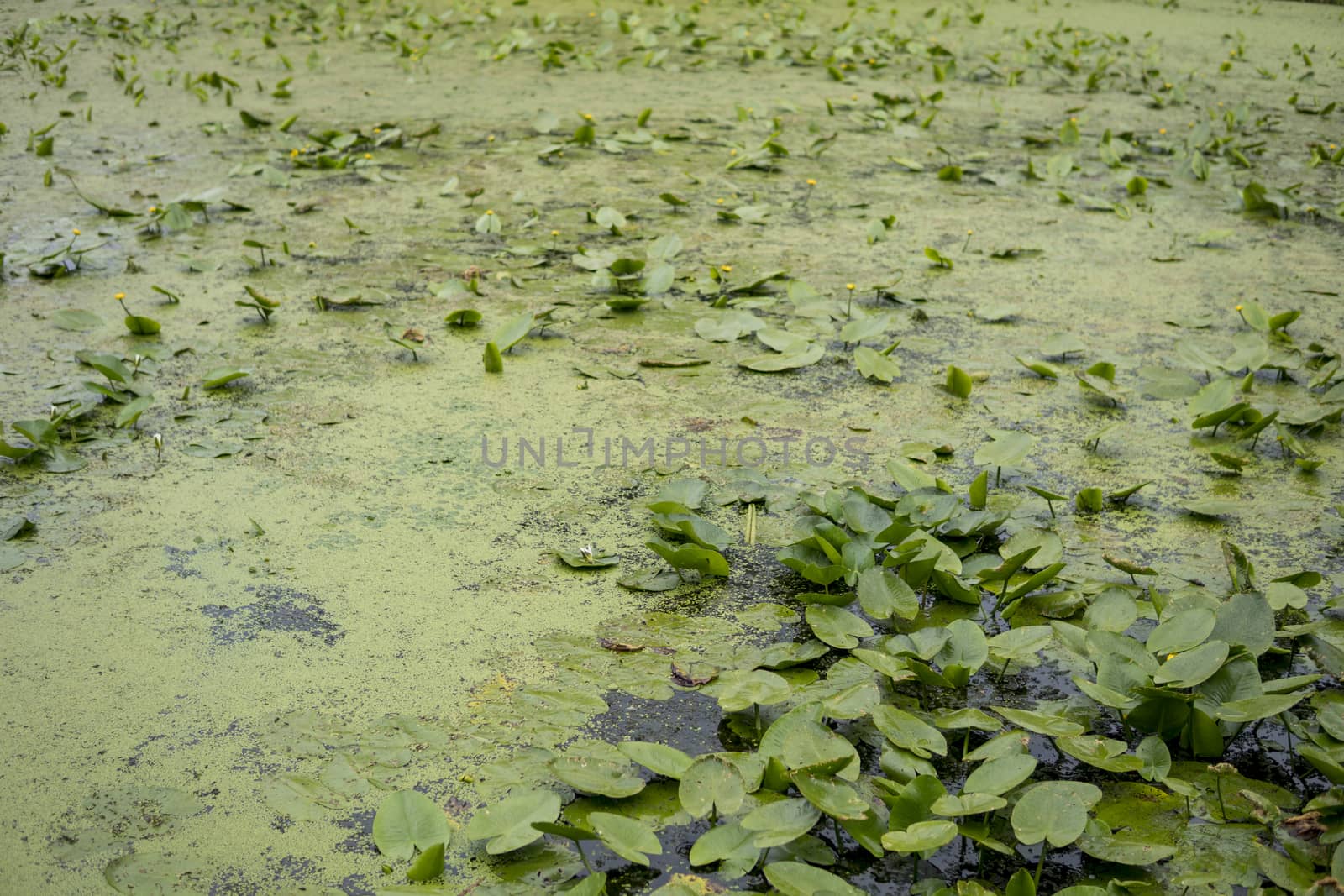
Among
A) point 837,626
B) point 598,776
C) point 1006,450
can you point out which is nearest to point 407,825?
point 598,776

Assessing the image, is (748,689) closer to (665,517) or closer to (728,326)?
(665,517)

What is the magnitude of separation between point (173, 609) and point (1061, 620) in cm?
105

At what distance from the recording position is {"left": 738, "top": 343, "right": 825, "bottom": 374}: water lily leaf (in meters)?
1.83

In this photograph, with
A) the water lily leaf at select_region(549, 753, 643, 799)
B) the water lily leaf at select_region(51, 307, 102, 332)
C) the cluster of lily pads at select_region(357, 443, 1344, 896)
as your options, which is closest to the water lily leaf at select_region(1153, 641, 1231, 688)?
Result: the cluster of lily pads at select_region(357, 443, 1344, 896)

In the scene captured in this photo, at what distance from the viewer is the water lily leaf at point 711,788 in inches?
35.9

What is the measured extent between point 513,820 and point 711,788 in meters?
0.18

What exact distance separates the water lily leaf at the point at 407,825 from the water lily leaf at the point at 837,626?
0.37 meters

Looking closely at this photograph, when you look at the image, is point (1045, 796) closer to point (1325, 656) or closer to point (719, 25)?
point (1325, 656)

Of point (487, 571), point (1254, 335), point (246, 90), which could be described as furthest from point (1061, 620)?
point (246, 90)

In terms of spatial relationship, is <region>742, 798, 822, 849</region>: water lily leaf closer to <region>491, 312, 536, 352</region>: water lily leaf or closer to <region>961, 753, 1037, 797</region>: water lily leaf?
<region>961, 753, 1037, 797</region>: water lily leaf

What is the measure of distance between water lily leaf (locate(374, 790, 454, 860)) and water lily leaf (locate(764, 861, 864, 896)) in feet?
0.67

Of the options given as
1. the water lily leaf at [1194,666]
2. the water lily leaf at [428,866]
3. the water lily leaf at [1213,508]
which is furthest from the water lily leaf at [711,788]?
the water lily leaf at [1213,508]

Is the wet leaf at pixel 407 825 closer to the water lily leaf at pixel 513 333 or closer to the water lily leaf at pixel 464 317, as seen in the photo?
the water lily leaf at pixel 513 333

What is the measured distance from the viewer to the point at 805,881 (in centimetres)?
84
